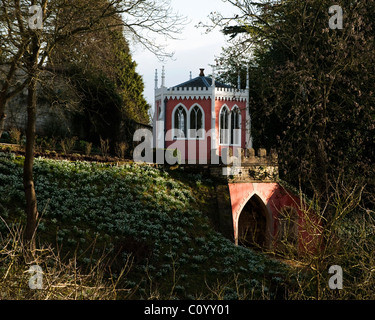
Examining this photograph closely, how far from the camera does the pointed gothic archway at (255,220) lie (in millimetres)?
21422

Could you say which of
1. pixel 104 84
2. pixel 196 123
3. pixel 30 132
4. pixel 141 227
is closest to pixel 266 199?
pixel 141 227

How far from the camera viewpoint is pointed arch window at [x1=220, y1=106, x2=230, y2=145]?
94.0 ft

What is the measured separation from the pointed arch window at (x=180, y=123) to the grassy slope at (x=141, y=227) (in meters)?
8.72

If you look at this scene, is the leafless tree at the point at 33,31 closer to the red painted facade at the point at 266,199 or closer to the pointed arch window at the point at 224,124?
the red painted facade at the point at 266,199

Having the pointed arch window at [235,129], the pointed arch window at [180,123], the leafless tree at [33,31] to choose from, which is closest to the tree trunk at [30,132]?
the leafless tree at [33,31]

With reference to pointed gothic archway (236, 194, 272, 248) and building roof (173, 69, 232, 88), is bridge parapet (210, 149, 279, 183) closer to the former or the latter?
pointed gothic archway (236, 194, 272, 248)

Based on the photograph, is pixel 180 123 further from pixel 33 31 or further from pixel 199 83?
A: pixel 33 31

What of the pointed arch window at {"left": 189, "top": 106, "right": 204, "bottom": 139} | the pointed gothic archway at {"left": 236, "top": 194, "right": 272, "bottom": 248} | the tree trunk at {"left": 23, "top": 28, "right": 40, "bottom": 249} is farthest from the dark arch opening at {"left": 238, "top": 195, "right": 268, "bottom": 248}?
the tree trunk at {"left": 23, "top": 28, "right": 40, "bottom": 249}

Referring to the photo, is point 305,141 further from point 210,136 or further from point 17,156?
point 210,136

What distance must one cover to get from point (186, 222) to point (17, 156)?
6324 millimetres

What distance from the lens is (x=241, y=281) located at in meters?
14.5

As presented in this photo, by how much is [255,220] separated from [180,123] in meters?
8.54

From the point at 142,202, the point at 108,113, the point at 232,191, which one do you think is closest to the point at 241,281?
the point at 142,202

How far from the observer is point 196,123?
28000mm
